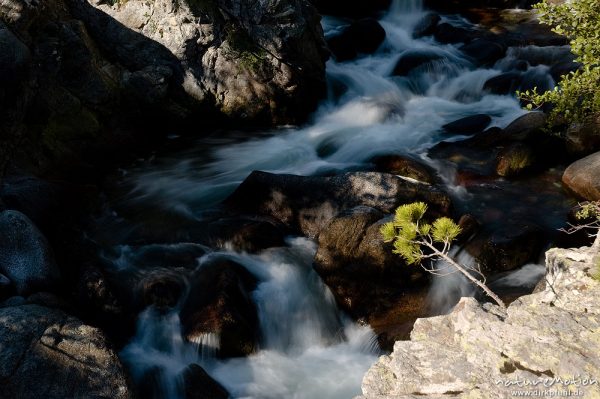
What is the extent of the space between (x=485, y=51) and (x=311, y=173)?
31.4ft

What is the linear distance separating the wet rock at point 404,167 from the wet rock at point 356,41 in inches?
297

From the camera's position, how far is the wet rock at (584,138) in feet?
40.3

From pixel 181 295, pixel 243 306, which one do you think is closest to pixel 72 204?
pixel 181 295

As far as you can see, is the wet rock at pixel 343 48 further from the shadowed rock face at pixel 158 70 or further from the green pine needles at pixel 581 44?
the green pine needles at pixel 581 44

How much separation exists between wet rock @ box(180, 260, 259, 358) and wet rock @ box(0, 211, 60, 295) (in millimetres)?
2200

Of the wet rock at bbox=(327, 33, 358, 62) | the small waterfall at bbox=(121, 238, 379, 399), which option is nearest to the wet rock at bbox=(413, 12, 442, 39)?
the wet rock at bbox=(327, 33, 358, 62)

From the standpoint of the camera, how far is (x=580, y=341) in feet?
12.1

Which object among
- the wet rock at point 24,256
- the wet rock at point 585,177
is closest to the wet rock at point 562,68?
the wet rock at point 585,177

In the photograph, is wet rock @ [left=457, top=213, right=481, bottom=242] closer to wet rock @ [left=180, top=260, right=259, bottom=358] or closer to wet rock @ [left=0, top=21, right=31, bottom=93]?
wet rock @ [left=180, top=260, right=259, bottom=358]

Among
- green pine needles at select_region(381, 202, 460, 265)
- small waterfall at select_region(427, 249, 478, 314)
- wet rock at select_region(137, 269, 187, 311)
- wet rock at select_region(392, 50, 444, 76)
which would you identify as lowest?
small waterfall at select_region(427, 249, 478, 314)

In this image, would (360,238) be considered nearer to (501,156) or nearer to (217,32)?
(501,156)

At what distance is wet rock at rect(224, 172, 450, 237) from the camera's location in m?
10.1

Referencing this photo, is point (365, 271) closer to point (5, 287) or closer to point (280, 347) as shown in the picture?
point (280, 347)

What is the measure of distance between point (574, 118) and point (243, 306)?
5967 millimetres
